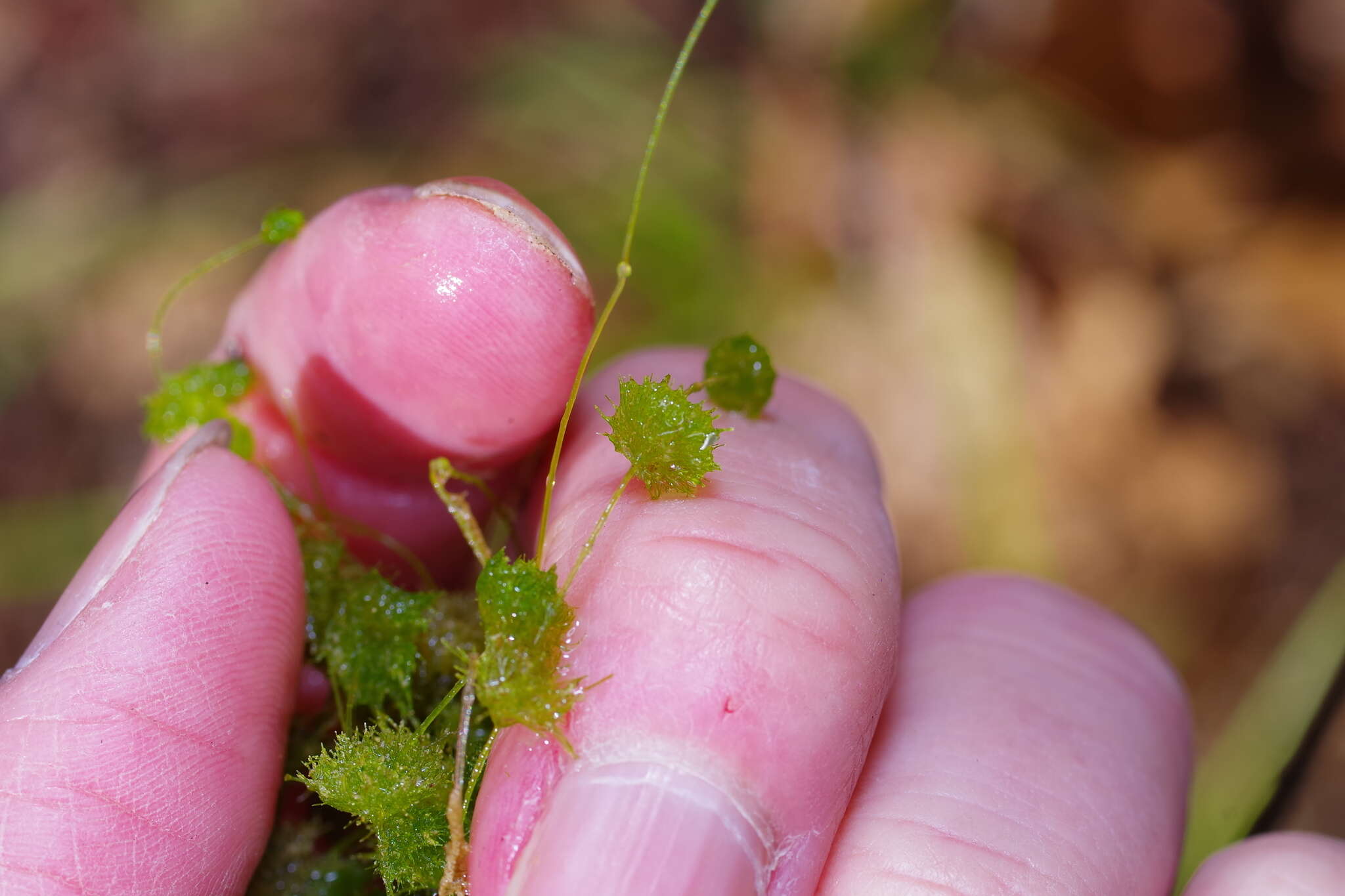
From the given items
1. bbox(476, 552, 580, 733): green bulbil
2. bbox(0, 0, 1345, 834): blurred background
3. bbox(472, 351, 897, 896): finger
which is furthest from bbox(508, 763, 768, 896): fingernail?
bbox(0, 0, 1345, 834): blurred background

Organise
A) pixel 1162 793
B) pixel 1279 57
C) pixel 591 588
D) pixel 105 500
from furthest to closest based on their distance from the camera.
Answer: pixel 1279 57 → pixel 105 500 → pixel 1162 793 → pixel 591 588

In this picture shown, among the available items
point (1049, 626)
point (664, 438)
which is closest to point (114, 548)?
point (664, 438)

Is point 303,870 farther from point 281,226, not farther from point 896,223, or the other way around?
point 896,223

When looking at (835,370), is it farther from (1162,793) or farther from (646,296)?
(1162,793)

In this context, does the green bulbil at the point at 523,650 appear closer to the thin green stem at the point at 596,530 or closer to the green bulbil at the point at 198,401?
the thin green stem at the point at 596,530

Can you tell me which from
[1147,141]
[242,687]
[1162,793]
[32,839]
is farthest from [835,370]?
[32,839]
